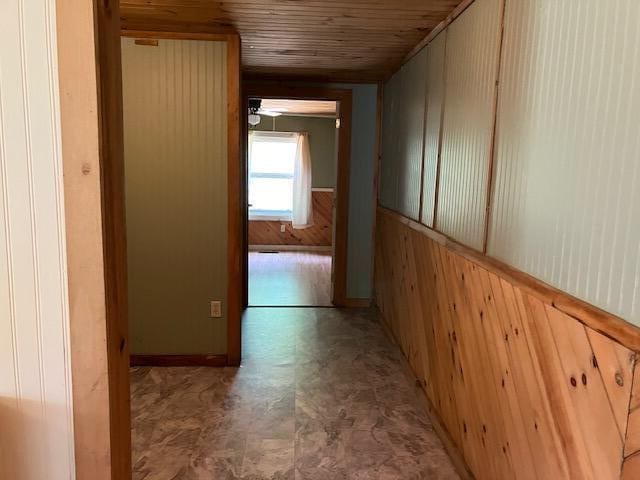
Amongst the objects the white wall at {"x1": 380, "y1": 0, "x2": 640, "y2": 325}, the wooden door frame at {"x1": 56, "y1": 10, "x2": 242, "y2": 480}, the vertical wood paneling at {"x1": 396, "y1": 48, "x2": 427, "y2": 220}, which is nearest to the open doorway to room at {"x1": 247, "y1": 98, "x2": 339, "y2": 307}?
the vertical wood paneling at {"x1": 396, "y1": 48, "x2": 427, "y2": 220}

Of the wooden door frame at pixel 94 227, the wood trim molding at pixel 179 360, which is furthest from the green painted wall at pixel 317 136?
the wooden door frame at pixel 94 227

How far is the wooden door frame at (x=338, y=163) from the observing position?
15.4 feet

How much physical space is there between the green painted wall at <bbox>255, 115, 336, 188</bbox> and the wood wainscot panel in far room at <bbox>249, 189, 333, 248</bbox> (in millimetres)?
260

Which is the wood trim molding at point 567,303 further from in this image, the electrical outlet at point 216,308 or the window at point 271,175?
the window at point 271,175

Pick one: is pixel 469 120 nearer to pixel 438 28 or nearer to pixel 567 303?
pixel 438 28

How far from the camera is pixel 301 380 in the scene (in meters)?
3.25

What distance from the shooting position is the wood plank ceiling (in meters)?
2.62

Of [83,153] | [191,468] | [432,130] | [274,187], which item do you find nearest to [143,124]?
[432,130]

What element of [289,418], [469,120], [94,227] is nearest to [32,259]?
[94,227]

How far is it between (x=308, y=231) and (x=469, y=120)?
632cm

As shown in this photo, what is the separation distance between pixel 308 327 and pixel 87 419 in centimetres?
328

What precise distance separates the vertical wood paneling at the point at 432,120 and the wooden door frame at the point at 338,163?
1762 millimetres

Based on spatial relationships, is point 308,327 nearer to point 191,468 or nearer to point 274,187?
point 191,468

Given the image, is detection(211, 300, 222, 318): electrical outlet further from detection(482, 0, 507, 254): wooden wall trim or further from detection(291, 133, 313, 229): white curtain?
detection(291, 133, 313, 229): white curtain
